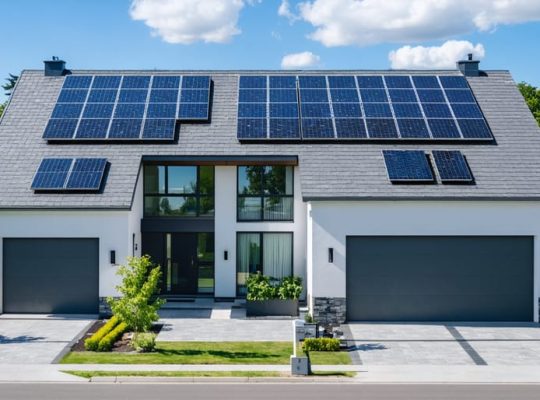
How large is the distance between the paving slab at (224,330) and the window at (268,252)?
3028 mm

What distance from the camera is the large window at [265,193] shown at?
27.1 meters

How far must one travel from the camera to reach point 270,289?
2516cm

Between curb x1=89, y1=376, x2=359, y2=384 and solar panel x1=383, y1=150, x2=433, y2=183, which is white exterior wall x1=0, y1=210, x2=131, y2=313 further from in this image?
solar panel x1=383, y1=150, x2=433, y2=183

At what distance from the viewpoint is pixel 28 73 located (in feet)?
102

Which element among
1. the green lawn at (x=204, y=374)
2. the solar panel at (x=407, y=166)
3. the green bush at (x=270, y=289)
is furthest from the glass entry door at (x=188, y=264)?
the green lawn at (x=204, y=374)

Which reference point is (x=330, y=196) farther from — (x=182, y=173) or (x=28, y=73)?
(x=28, y=73)

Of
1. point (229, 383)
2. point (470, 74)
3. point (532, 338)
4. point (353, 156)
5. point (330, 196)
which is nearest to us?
point (229, 383)

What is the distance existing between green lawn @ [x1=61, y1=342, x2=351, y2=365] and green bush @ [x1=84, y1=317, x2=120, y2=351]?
0.23 m

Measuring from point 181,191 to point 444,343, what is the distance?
36.8ft

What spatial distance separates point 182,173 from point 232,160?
2.27 metres

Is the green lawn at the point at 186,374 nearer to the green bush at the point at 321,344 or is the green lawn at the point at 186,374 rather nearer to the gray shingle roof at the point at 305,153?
the green bush at the point at 321,344

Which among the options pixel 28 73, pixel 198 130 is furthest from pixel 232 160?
pixel 28 73

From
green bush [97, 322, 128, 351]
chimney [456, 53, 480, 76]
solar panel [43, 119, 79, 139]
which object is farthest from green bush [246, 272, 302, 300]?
→ chimney [456, 53, 480, 76]

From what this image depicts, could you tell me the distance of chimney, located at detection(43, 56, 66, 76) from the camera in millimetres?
30891
